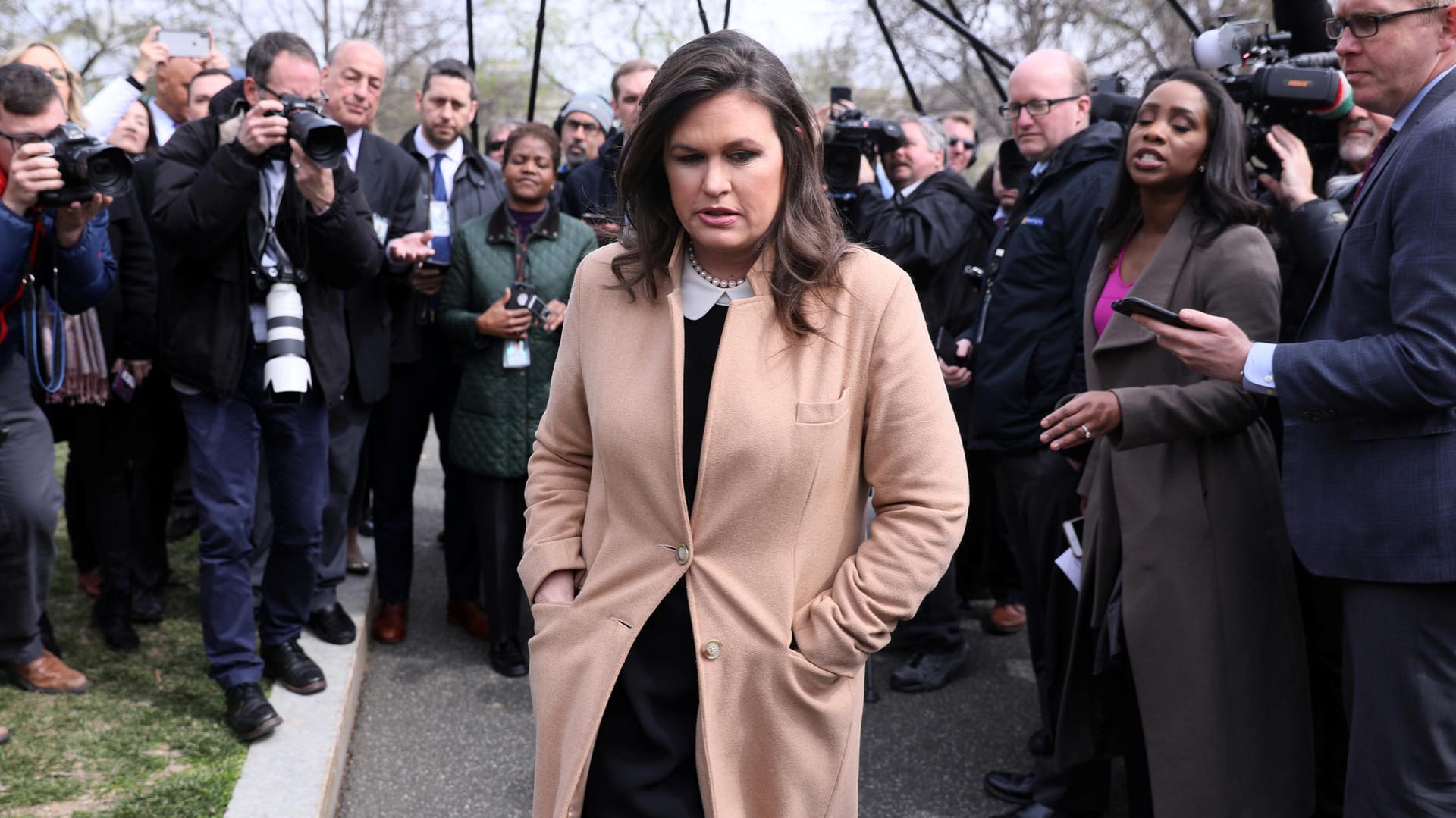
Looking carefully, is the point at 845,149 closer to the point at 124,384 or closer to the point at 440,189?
the point at 440,189

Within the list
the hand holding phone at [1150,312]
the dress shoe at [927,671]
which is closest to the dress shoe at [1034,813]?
the dress shoe at [927,671]

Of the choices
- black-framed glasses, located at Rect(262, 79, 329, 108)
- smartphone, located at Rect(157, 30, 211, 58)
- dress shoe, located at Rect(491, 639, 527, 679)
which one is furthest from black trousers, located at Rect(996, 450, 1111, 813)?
smartphone, located at Rect(157, 30, 211, 58)

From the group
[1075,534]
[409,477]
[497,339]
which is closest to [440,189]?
[497,339]

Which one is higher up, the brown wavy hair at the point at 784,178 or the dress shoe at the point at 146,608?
the brown wavy hair at the point at 784,178

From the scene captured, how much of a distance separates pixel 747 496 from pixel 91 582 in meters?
4.72

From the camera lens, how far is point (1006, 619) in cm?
598

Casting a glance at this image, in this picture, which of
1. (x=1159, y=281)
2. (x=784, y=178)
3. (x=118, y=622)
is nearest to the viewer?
(x=784, y=178)

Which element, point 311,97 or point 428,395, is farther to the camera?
point 428,395

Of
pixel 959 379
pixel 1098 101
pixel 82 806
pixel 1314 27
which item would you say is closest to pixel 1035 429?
pixel 959 379

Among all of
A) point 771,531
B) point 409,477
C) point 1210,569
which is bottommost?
point 409,477

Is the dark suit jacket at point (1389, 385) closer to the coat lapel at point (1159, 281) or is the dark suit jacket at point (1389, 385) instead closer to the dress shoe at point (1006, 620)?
the coat lapel at point (1159, 281)

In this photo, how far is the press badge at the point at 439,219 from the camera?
5.72 meters

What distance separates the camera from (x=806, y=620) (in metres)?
2.18

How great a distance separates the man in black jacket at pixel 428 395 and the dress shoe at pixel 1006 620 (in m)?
2.37
